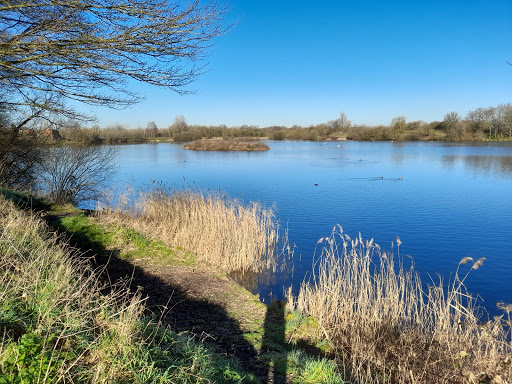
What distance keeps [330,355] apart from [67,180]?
13574 millimetres

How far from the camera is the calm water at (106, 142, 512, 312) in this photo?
31.2 feet

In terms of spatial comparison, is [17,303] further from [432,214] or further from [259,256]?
[432,214]

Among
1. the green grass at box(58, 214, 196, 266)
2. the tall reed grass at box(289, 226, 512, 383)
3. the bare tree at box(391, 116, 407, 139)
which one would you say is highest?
the bare tree at box(391, 116, 407, 139)

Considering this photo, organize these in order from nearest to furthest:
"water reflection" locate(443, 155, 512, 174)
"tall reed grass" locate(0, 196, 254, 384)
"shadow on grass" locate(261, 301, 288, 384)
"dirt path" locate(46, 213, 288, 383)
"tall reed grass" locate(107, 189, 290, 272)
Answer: "tall reed grass" locate(0, 196, 254, 384), "shadow on grass" locate(261, 301, 288, 384), "dirt path" locate(46, 213, 288, 383), "tall reed grass" locate(107, 189, 290, 272), "water reflection" locate(443, 155, 512, 174)

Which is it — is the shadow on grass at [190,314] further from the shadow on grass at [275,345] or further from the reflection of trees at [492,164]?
the reflection of trees at [492,164]

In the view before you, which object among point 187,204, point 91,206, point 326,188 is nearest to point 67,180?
point 91,206

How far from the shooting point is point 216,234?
9.70 metres

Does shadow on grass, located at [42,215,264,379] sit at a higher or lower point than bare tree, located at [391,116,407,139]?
lower

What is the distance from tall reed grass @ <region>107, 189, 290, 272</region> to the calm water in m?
0.89

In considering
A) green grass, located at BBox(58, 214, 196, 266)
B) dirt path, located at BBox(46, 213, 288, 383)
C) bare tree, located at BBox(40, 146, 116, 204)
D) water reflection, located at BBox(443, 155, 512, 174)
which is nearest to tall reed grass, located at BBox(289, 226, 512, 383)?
dirt path, located at BBox(46, 213, 288, 383)

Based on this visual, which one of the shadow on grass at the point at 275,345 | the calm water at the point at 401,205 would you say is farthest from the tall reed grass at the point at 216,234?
the shadow on grass at the point at 275,345

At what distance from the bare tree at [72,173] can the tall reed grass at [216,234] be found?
16.5 feet

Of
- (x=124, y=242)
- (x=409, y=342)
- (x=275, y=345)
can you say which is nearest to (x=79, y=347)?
(x=275, y=345)

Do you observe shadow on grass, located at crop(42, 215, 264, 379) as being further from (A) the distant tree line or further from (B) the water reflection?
(A) the distant tree line
